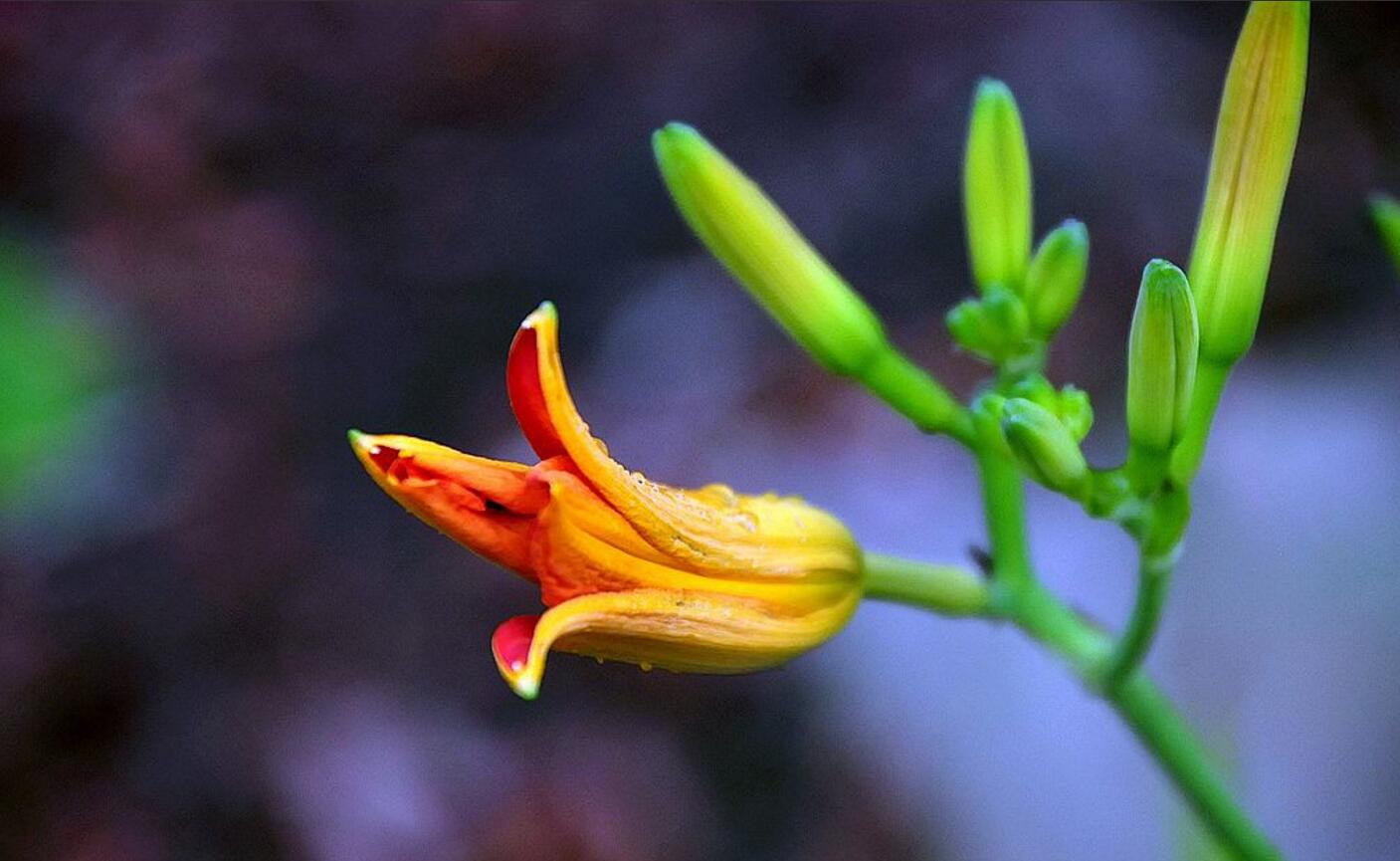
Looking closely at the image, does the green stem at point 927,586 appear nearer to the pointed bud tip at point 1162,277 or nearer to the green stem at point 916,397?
the green stem at point 916,397

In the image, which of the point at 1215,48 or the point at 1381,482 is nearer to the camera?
the point at 1381,482

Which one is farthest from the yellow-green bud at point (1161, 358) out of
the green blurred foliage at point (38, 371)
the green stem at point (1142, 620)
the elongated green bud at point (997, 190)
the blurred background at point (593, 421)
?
the green blurred foliage at point (38, 371)

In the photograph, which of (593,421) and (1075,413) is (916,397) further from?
(593,421)

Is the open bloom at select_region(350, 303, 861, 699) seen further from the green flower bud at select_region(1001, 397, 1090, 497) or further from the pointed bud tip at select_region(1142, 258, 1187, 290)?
the pointed bud tip at select_region(1142, 258, 1187, 290)

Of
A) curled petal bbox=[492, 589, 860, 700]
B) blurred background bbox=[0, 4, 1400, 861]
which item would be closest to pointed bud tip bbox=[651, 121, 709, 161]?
curled petal bbox=[492, 589, 860, 700]

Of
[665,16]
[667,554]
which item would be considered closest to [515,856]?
[667,554]

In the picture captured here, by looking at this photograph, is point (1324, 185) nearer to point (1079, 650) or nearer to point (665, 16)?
point (665, 16)

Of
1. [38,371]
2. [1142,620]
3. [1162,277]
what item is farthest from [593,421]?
[1162,277]
